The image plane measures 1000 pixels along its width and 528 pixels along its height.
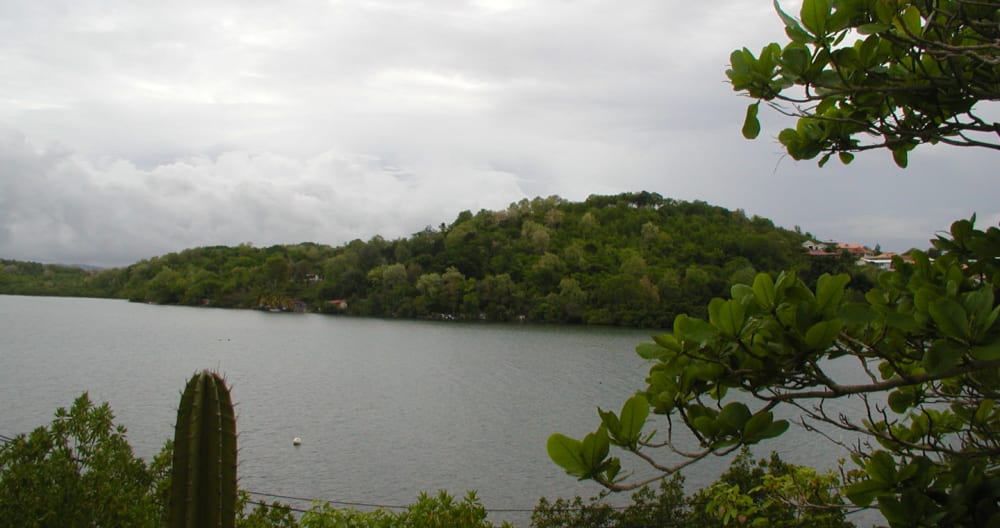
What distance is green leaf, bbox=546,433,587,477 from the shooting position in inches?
44.4

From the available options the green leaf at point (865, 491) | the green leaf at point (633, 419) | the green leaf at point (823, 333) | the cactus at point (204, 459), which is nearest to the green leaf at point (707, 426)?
the green leaf at point (633, 419)

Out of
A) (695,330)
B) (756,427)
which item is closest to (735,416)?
(756,427)

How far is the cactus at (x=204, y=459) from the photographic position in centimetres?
277

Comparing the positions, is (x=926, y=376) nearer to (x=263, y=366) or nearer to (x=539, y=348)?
(x=263, y=366)

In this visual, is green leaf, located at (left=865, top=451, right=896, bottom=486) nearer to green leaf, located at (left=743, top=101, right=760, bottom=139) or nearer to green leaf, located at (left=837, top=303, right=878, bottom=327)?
green leaf, located at (left=837, top=303, right=878, bottom=327)

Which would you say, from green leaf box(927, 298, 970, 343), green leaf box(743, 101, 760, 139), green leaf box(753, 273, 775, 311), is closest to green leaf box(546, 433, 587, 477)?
green leaf box(753, 273, 775, 311)

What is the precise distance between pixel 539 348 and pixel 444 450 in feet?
68.6

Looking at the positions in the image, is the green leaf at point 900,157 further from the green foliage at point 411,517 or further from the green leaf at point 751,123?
the green foliage at point 411,517

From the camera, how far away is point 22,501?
13.0ft

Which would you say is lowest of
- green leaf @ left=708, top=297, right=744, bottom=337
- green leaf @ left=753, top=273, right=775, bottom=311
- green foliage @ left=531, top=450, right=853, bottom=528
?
green foliage @ left=531, top=450, right=853, bottom=528

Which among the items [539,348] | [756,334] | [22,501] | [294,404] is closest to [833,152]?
[756,334]

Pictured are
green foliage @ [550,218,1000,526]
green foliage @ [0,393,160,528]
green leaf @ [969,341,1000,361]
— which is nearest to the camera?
green leaf @ [969,341,1000,361]

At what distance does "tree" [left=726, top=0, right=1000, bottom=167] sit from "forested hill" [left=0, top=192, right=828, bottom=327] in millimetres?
46836

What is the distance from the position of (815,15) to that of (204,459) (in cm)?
278
